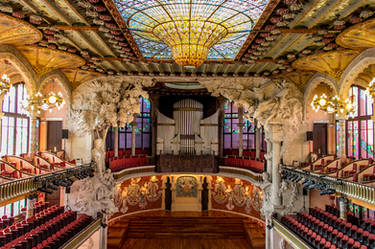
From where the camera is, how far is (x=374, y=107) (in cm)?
1582

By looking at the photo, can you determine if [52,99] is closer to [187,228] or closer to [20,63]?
[20,63]

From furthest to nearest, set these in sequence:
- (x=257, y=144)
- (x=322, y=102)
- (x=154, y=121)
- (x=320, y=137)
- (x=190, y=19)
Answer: (x=154, y=121), (x=257, y=144), (x=320, y=137), (x=322, y=102), (x=190, y=19)

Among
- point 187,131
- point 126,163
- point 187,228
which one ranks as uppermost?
point 187,131

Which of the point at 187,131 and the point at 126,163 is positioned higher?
the point at 187,131

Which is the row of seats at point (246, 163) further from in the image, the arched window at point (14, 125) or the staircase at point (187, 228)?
the arched window at point (14, 125)

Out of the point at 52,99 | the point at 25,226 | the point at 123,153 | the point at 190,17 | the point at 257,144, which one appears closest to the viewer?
the point at 190,17

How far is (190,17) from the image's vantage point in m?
8.42

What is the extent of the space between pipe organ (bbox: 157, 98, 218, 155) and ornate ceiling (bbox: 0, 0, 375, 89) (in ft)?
29.8

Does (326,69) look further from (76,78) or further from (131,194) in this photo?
(131,194)

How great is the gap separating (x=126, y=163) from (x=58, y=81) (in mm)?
7482

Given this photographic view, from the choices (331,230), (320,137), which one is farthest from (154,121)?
(331,230)

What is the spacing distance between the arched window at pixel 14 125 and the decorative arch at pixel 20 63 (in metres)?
3.86

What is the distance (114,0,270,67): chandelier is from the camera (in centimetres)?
827

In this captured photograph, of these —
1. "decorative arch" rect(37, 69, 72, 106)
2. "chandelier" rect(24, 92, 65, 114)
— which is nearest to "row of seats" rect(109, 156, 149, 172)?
"decorative arch" rect(37, 69, 72, 106)
